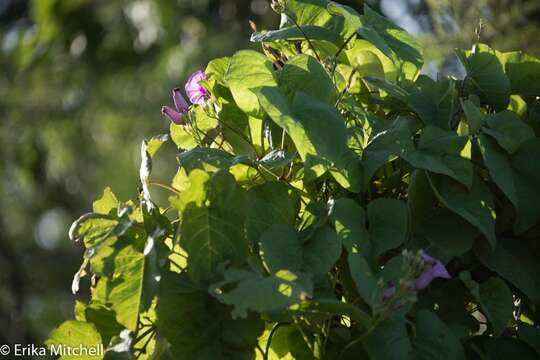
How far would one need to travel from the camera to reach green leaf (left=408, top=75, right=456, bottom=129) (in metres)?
1.10

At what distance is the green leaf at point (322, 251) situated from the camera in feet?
3.15

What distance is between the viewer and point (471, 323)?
1.04 metres

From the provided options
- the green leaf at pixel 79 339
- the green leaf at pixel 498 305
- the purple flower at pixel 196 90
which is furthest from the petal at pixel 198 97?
the green leaf at pixel 498 305

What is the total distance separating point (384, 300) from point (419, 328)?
0.06 metres

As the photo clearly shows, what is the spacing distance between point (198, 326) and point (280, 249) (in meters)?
0.13

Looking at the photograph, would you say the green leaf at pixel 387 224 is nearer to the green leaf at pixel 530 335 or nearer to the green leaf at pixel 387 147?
the green leaf at pixel 387 147

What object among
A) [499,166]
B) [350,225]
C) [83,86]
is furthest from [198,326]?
[83,86]

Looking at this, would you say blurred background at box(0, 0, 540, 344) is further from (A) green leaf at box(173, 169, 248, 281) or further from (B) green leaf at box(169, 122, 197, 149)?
(A) green leaf at box(173, 169, 248, 281)

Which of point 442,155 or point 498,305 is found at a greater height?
point 442,155

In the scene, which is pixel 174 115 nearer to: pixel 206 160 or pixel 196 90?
pixel 196 90

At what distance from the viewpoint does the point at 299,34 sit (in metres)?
1.12

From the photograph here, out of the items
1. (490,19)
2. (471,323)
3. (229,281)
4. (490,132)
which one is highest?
(490,19)

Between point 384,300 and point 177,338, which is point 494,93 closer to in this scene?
point 384,300

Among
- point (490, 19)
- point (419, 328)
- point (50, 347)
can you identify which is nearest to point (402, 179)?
point (419, 328)
